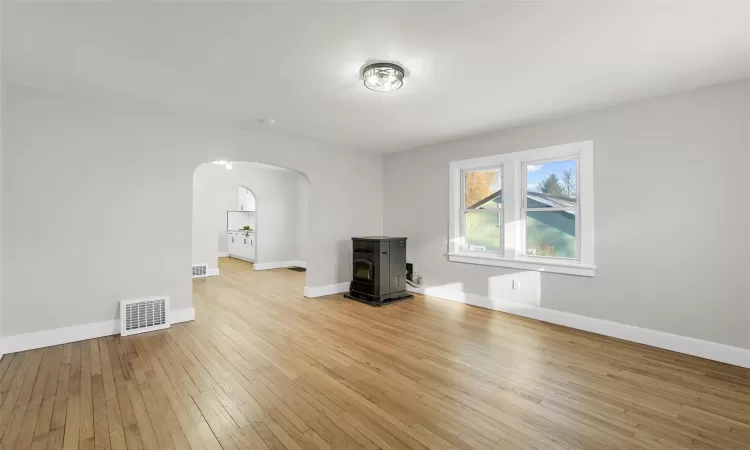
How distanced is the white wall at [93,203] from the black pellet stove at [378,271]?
2122 millimetres

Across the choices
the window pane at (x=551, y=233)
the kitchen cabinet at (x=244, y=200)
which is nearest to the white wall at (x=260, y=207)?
the kitchen cabinet at (x=244, y=200)

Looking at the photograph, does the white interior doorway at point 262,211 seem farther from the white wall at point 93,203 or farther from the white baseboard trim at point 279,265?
the white wall at point 93,203

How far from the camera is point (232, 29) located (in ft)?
7.14

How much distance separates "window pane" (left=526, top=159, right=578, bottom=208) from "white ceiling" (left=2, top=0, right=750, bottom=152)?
719mm

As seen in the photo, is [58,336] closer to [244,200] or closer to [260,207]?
[260,207]

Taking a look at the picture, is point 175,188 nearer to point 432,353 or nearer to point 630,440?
point 432,353

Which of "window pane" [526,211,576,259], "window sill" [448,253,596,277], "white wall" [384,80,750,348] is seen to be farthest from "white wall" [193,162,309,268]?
"white wall" [384,80,750,348]

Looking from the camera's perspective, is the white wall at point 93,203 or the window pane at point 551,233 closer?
the white wall at point 93,203

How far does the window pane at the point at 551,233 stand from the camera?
402 centimetres

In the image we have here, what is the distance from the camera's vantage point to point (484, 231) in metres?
4.91

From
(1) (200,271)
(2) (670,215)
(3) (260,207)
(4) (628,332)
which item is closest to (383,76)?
(2) (670,215)

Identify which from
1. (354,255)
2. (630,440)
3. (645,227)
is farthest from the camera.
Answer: (354,255)

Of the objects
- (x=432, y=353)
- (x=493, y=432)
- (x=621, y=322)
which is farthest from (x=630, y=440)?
(x=621, y=322)

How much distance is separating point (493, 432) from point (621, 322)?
250 centimetres
